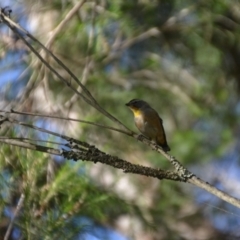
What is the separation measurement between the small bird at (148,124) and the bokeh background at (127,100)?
211 millimetres

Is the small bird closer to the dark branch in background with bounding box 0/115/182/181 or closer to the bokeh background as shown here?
the bokeh background

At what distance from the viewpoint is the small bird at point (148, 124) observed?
3568 millimetres

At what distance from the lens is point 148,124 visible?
3.62 m

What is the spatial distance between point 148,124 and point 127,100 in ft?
5.36

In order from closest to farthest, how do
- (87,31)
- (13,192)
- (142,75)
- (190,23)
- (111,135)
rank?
(13,192) < (111,135) < (87,31) < (190,23) < (142,75)

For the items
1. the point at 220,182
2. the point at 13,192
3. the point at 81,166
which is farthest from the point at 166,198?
the point at 13,192

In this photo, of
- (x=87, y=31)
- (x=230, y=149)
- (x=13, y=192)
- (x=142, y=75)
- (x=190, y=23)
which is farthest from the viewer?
(x=230, y=149)

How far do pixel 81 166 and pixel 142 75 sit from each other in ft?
9.33

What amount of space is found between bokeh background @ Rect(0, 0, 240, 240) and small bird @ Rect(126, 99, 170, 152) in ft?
0.69

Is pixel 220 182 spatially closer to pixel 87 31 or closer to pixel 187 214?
pixel 187 214

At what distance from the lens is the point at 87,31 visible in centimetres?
494

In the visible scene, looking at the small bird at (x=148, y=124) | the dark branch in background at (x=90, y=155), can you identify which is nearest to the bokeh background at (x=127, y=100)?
the small bird at (x=148, y=124)

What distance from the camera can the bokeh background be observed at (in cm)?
280

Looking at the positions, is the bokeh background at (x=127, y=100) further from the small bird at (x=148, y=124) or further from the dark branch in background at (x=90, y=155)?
the dark branch in background at (x=90, y=155)
